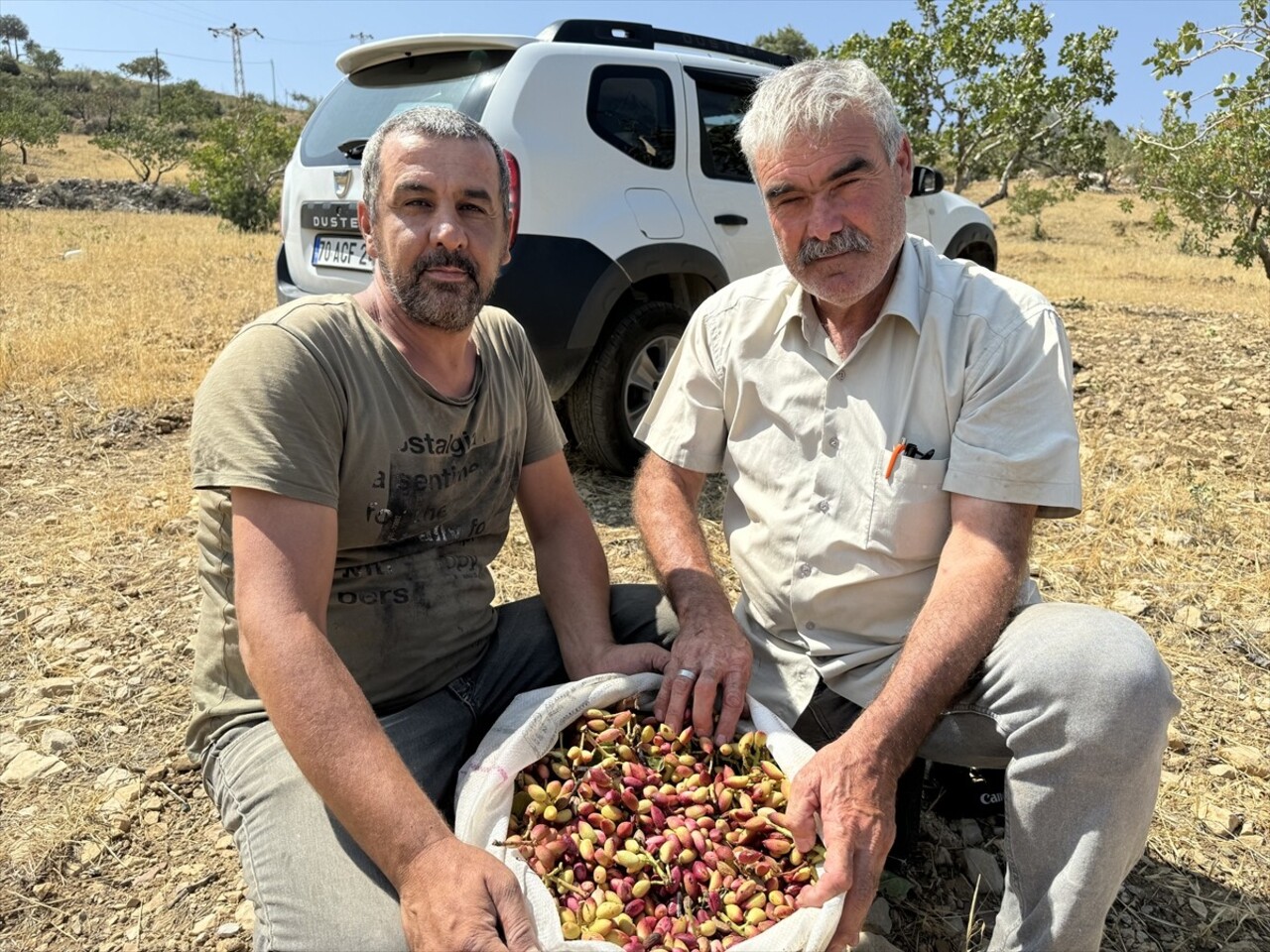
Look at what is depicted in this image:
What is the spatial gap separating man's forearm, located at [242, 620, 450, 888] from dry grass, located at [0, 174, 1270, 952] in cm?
88

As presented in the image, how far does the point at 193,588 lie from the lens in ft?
13.6

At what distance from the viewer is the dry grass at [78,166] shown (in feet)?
108

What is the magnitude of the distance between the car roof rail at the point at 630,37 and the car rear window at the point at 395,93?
0.41 meters

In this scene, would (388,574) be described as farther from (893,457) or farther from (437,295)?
(893,457)

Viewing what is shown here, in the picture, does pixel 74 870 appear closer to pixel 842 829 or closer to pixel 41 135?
pixel 842 829

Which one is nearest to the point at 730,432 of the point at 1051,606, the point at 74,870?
the point at 1051,606

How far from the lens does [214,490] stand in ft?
7.16

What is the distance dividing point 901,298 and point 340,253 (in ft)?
11.3

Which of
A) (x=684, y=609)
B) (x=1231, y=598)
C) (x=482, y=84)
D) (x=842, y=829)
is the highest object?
(x=482, y=84)

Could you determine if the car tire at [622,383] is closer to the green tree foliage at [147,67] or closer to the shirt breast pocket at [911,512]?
the shirt breast pocket at [911,512]

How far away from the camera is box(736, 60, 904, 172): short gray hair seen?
7.78ft

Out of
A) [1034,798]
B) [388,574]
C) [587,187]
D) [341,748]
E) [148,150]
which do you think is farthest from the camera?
[148,150]

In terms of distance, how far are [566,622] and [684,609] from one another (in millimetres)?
347

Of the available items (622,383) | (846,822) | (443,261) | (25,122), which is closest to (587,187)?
(622,383)
